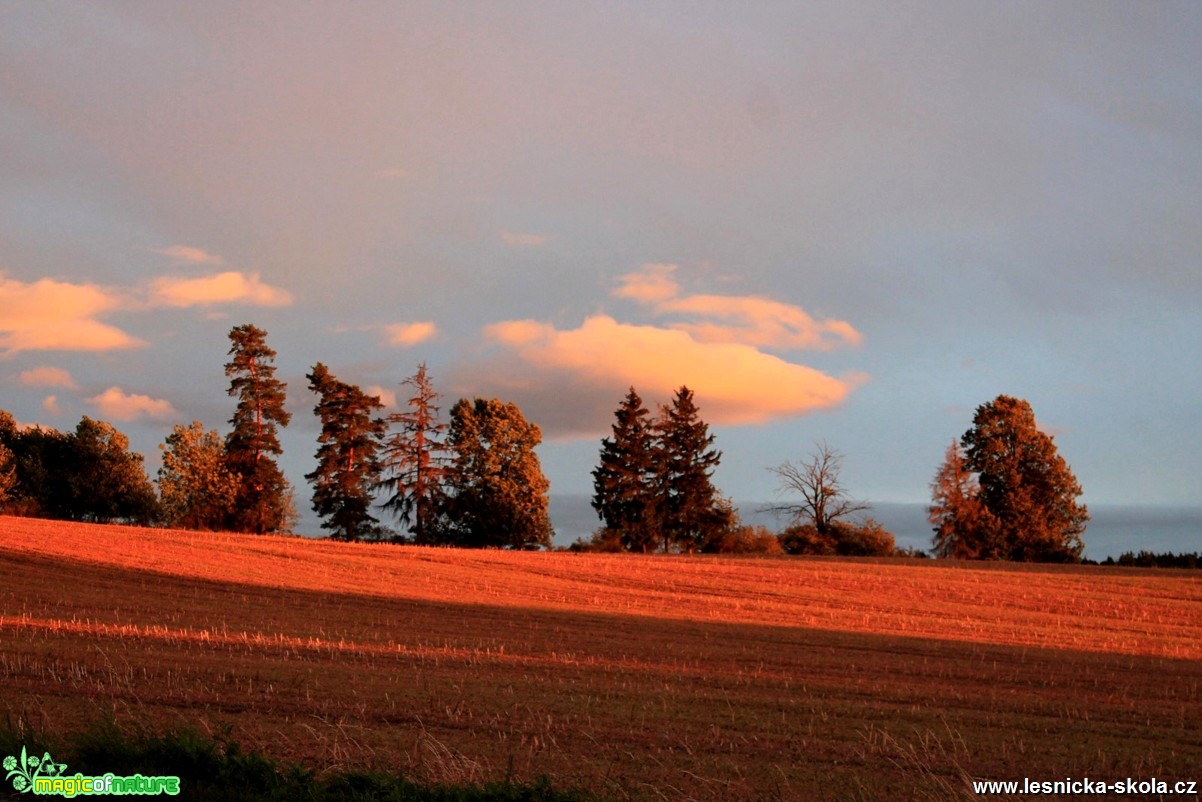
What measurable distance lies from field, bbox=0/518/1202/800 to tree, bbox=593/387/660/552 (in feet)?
105

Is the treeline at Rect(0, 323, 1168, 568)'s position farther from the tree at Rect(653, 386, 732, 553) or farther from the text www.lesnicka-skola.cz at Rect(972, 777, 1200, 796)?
the text www.lesnicka-skola.cz at Rect(972, 777, 1200, 796)

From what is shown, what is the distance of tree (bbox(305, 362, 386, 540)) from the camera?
71750 millimetres

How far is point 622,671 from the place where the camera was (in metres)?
20.5

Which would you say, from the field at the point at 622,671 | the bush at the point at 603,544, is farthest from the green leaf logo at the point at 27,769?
the bush at the point at 603,544

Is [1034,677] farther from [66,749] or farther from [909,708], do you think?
[66,749]

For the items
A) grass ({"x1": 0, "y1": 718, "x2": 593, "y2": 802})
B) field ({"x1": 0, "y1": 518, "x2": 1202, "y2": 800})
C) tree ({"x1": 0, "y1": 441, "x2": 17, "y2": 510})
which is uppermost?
tree ({"x1": 0, "y1": 441, "x2": 17, "y2": 510})

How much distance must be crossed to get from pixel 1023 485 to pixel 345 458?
48958mm

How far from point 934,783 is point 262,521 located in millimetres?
66714

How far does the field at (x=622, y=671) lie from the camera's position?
1227cm

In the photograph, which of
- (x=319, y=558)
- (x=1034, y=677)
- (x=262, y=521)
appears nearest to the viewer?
(x=1034, y=677)

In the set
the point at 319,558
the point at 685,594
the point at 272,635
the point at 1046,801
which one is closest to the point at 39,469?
the point at 319,558

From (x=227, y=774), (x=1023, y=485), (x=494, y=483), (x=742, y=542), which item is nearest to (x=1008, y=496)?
(x=1023, y=485)

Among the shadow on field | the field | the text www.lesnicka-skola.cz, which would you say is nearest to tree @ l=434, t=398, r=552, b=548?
the field

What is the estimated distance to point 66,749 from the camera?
10.1 metres
